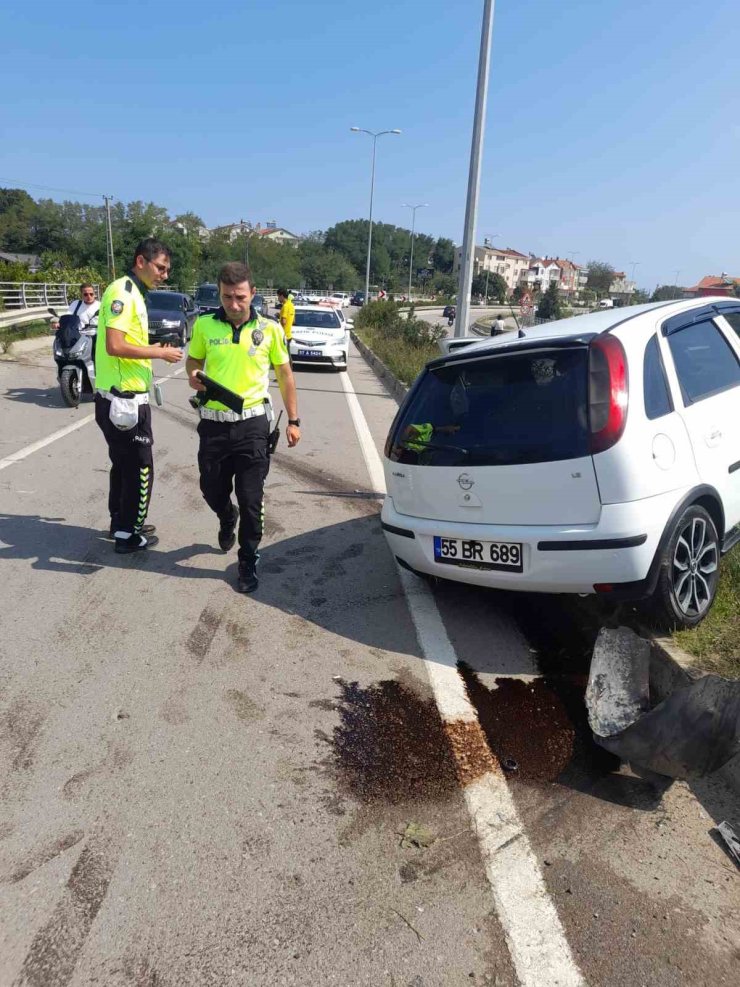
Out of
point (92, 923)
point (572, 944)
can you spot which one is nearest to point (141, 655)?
point (92, 923)

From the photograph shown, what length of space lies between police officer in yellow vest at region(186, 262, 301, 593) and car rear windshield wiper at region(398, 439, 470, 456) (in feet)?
2.72

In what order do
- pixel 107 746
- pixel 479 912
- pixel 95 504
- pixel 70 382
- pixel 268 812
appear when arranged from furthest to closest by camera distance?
1. pixel 70 382
2. pixel 95 504
3. pixel 107 746
4. pixel 268 812
5. pixel 479 912

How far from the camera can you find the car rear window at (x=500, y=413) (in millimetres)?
3729

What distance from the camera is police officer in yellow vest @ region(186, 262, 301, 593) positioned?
470 cm

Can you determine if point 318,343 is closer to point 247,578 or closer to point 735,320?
point 735,320

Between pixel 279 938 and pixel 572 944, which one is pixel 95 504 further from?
pixel 572 944

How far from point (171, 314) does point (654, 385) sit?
19.1m

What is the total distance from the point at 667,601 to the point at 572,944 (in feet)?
6.39

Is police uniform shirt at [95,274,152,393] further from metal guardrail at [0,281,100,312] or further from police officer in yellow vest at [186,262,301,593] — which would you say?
metal guardrail at [0,281,100,312]

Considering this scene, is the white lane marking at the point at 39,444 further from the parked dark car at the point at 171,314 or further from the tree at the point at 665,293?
the parked dark car at the point at 171,314

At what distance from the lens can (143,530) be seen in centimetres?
561

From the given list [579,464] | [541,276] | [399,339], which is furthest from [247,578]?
[541,276]

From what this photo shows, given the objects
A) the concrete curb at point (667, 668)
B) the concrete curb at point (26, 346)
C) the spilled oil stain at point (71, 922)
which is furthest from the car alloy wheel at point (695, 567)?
the concrete curb at point (26, 346)

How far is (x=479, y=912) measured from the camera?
2354 millimetres
